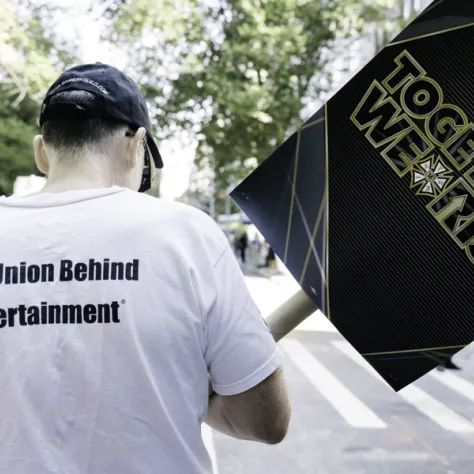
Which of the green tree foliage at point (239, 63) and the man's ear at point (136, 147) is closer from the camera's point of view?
the man's ear at point (136, 147)

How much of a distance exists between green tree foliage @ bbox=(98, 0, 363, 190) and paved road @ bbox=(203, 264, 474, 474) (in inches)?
447

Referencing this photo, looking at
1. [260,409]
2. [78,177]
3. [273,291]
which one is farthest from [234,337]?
[273,291]

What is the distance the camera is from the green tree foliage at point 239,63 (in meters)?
16.8

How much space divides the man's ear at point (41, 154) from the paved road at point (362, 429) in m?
3.42

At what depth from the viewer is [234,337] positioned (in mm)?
1066

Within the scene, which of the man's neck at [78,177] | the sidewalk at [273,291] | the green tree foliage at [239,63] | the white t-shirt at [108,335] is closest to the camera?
the white t-shirt at [108,335]

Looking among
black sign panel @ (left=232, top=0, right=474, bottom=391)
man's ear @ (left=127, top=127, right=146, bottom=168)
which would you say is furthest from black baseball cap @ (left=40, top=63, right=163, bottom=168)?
black sign panel @ (left=232, top=0, right=474, bottom=391)

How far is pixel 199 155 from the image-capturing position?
20.5 meters

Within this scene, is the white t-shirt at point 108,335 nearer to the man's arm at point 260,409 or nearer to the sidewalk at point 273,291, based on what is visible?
the man's arm at point 260,409

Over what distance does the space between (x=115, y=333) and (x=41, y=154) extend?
440 millimetres

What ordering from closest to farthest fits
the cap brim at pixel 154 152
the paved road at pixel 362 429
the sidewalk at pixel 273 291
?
1. the cap brim at pixel 154 152
2. the paved road at pixel 362 429
3. the sidewalk at pixel 273 291

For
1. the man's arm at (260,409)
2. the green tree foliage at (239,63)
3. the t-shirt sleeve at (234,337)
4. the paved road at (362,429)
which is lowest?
the paved road at (362,429)

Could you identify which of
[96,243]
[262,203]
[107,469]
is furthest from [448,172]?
[107,469]

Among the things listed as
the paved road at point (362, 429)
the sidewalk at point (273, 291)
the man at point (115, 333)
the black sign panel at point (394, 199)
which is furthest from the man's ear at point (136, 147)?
the sidewalk at point (273, 291)
